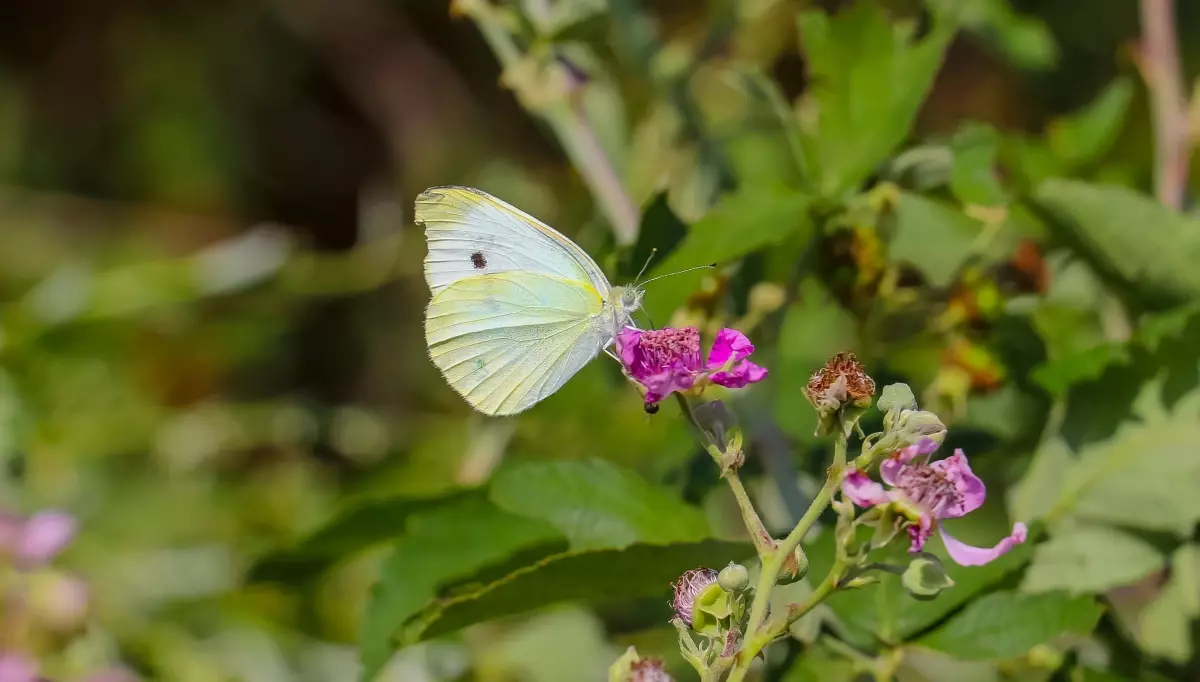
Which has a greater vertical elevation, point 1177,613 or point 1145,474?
point 1145,474

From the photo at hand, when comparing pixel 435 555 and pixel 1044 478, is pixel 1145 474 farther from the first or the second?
pixel 435 555

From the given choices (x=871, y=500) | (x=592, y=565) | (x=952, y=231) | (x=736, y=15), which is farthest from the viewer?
(x=736, y=15)

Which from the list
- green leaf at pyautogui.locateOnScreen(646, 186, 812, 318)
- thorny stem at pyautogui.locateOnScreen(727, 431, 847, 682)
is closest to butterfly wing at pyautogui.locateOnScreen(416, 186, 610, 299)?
green leaf at pyautogui.locateOnScreen(646, 186, 812, 318)

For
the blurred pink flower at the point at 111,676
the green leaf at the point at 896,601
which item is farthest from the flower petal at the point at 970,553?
the blurred pink flower at the point at 111,676

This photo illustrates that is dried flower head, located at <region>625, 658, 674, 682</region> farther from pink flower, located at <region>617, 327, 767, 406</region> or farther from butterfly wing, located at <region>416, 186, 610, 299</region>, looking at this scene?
butterfly wing, located at <region>416, 186, 610, 299</region>

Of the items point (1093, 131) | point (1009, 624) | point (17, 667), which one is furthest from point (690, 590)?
point (17, 667)

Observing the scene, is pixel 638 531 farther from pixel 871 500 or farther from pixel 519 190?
pixel 519 190

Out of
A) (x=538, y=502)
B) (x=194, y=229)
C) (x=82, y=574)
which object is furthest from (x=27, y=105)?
(x=538, y=502)
